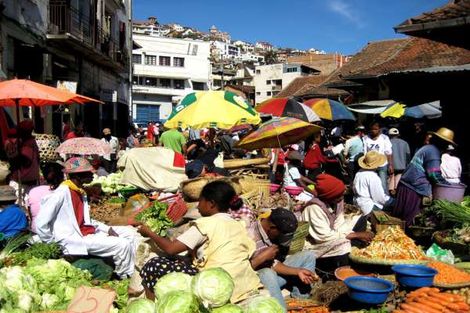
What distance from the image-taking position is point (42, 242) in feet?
16.9

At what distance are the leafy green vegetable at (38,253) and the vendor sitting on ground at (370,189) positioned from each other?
175 inches

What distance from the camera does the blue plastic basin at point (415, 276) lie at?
15.4 feet

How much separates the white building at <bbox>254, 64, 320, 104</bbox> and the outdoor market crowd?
5306 centimetres

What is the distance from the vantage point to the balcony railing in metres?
16.6

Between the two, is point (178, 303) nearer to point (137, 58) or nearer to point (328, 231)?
point (328, 231)

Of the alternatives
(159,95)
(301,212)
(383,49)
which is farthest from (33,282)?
(159,95)

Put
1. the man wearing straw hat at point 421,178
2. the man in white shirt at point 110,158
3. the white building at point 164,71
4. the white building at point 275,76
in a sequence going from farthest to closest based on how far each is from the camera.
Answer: the white building at point 275,76
the white building at point 164,71
the man in white shirt at point 110,158
the man wearing straw hat at point 421,178

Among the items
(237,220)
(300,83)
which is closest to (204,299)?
(237,220)

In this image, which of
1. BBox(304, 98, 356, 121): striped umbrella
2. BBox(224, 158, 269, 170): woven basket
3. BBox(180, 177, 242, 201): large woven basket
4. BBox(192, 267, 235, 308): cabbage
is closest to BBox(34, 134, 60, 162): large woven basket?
BBox(224, 158, 269, 170): woven basket

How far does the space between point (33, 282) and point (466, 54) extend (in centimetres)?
1705

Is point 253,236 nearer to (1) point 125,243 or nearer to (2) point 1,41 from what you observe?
(1) point 125,243

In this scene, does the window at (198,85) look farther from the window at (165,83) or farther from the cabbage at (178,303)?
the cabbage at (178,303)

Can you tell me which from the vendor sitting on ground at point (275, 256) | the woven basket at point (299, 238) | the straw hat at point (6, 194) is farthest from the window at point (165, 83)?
the vendor sitting on ground at point (275, 256)

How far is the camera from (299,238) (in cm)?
543
